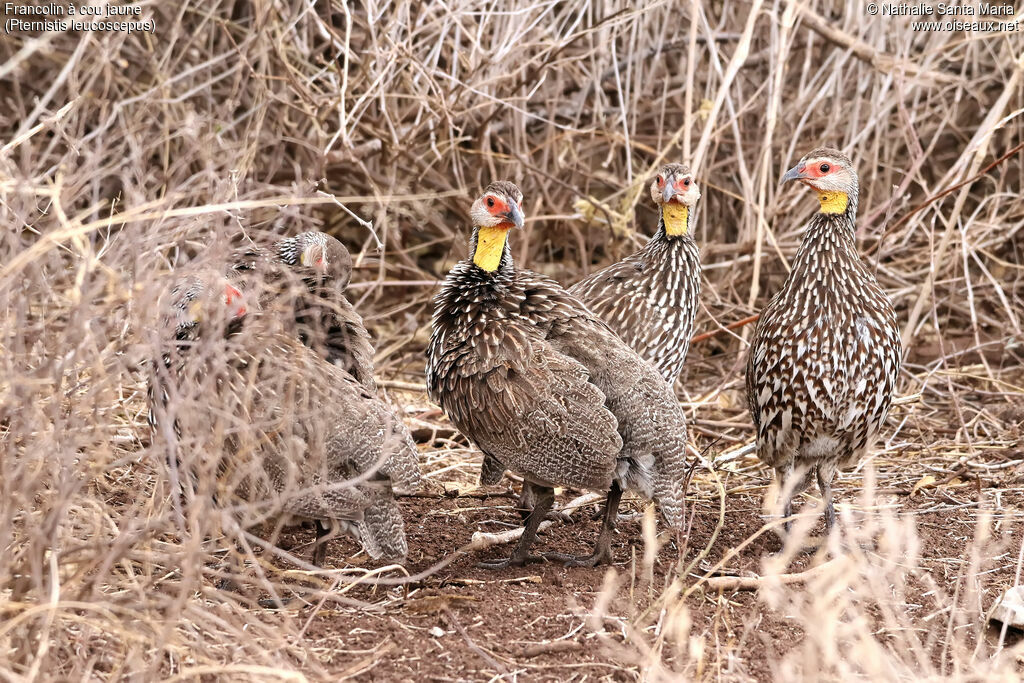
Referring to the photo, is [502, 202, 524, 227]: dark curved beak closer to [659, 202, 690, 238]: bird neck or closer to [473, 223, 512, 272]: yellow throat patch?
[473, 223, 512, 272]: yellow throat patch

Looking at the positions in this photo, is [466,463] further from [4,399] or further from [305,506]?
[4,399]

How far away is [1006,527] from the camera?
16.7ft

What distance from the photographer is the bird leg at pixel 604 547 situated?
15.7ft

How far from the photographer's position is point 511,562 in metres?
4.80

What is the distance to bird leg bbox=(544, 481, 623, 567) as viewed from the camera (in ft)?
15.7

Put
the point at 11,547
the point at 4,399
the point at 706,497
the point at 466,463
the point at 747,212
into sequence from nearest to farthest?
the point at 4,399, the point at 11,547, the point at 706,497, the point at 466,463, the point at 747,212

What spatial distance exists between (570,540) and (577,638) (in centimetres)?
120

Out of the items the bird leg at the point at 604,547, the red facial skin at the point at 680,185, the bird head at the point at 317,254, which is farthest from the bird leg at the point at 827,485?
the bird head at the point at 317,254

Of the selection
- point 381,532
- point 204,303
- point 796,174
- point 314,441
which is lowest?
point 381,532

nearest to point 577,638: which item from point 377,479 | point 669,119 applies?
point 377,479

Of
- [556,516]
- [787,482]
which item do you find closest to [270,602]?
[556,516]

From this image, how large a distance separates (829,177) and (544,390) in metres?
1.58

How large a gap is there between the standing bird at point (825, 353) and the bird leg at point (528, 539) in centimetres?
97

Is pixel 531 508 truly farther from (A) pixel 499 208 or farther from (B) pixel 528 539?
(A) pixel 499 208
